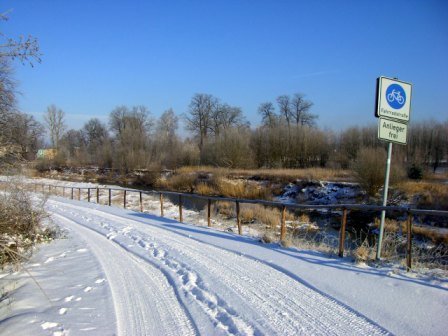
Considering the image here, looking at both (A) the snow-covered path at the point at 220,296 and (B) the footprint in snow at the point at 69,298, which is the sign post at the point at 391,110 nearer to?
(A) the snow-covered path at the point at 220,296

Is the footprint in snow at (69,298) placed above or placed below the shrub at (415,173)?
below

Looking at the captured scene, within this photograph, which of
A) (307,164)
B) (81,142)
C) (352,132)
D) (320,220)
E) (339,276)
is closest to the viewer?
(339,276)

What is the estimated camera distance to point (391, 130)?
5805 millimetres

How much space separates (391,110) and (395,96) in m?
0.25

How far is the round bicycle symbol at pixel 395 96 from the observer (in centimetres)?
577

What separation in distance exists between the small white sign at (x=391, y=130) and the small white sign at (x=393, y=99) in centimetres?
8

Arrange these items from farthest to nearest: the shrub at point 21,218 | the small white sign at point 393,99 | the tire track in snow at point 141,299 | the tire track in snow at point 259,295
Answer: the shrub at point 21,218
the small white sign at point 393,99
the tire track in snow at point 141,299
the tire track in snow at point 259,295

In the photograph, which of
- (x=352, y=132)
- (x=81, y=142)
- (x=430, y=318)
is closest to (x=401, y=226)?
(x=430, y=318)

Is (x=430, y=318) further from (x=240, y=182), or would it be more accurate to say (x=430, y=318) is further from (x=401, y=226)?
(x=240, y=182)

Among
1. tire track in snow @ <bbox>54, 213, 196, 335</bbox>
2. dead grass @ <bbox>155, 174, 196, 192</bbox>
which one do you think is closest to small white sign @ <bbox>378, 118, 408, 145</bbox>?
tire track in snow @ <bbox>54, 213, 196, 335</bbox>

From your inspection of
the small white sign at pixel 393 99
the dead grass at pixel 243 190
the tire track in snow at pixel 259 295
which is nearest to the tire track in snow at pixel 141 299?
the tire track in snow at pixel 259 295

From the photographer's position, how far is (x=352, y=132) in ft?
137

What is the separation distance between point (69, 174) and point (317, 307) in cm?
5864

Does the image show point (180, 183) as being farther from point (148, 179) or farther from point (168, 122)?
point (168, 122)
